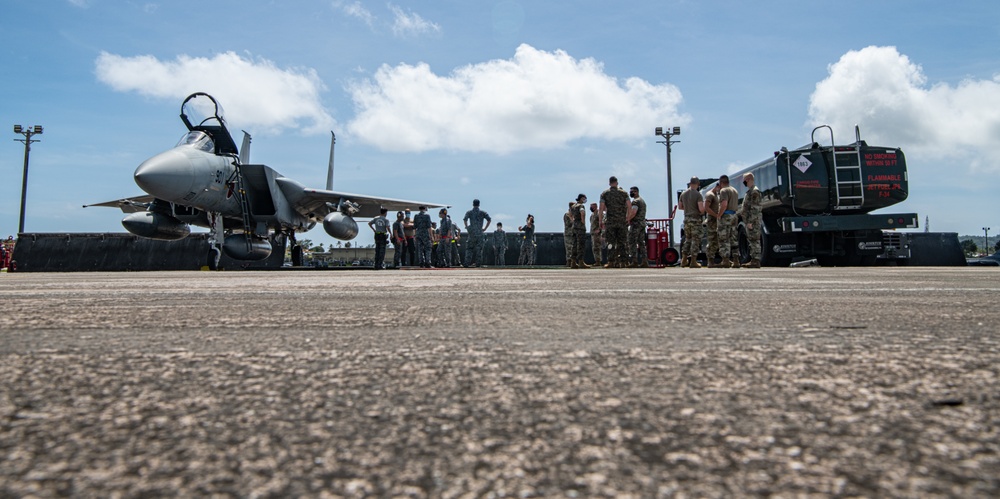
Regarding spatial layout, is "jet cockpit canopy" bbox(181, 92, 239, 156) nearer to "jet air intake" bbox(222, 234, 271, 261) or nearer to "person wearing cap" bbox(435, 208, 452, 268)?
"jet air intake" bbox(222, 234, 271, 261)

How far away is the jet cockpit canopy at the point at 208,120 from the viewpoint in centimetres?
1270

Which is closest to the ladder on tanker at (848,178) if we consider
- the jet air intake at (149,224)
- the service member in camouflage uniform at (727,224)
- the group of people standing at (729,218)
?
the group of people standing at (729,218)

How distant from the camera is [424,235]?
16.6 metres

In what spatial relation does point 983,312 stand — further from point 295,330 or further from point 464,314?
point 295,330

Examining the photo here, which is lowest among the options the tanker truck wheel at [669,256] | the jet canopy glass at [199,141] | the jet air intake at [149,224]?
the tanker truck wheel at [669,256]

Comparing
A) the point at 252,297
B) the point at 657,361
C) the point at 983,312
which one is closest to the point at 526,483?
the point at 657,361

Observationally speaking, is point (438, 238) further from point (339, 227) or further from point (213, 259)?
point (213, 259)

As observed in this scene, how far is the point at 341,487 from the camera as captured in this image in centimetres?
54

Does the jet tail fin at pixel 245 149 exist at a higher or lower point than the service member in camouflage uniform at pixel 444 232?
higher

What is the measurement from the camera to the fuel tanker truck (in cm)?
1198

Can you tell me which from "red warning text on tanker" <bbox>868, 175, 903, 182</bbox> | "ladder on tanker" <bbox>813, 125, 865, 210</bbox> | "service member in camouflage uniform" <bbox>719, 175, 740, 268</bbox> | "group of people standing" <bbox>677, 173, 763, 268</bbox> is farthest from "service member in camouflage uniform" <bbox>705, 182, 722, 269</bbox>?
"red warning text on tanker" <bbox>868, 175, 903, 182</bbox>

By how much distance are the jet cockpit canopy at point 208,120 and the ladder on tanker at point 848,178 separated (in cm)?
1176

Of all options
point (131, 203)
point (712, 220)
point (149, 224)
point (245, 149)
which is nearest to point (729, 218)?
point (712, 220)

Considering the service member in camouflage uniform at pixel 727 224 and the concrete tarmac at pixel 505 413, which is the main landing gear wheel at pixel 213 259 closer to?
the service member in camouflage uniform at pixel 727 224
